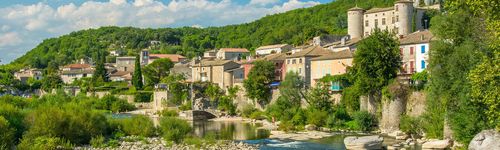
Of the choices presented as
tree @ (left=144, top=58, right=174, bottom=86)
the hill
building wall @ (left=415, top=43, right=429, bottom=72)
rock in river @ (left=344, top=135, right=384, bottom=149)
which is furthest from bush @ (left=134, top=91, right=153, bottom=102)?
rock in river @ (left=344, top=135, right=384, bottom=149)

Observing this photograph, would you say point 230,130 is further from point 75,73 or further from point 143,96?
point 75,73

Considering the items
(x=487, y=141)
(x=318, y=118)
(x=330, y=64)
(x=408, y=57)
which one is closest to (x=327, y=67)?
(x=330, y=64)

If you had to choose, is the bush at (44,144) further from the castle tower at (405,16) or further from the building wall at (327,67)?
the castle tower at (405,16)

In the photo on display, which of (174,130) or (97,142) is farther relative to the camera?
(174,130)

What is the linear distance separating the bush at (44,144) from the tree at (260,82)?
85.9 feet

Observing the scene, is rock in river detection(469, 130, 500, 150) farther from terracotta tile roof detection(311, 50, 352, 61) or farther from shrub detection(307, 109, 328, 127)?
terracotta tile roof detection(311, 50, 352, 61)

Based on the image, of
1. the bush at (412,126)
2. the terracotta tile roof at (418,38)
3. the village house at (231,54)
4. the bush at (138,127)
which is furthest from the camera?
the village house at (231,54)

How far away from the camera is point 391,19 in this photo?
71875 millimetres

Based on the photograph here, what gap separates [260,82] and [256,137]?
58.2ft

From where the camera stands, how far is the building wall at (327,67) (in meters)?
50.2

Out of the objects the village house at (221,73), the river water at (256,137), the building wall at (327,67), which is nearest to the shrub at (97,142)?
the river water at (256,137)

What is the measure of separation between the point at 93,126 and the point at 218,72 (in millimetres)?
34811

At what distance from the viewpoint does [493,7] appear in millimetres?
20922

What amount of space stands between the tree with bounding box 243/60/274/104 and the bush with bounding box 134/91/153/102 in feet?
84.1
